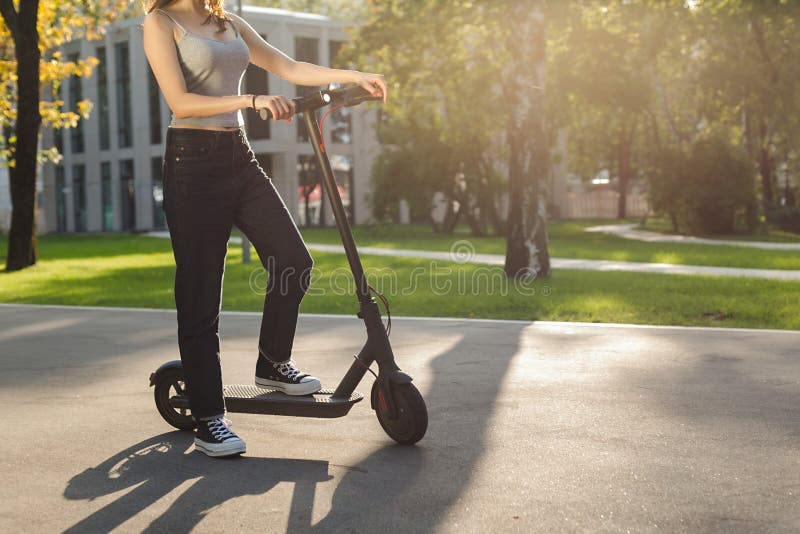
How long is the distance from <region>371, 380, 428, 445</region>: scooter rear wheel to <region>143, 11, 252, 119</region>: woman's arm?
1317mm

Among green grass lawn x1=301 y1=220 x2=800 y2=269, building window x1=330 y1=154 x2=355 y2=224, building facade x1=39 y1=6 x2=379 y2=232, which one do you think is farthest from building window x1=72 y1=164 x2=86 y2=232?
green grass lawn x1=301 y1=220 x2=800 y2=269

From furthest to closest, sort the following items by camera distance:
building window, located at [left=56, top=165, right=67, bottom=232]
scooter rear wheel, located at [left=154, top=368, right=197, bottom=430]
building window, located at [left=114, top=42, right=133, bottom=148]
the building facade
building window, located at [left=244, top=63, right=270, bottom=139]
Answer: building window, located at [left=56, top=165, right=67, bottom=232]
building window, located at [left=114, top=42, right=133, bottom=148]
the building facade
building window, located at [left=244, top=63, right=270, bottom=139]
scooter rear wheel, located at [left=154, top=368, right=197, bottom=430]

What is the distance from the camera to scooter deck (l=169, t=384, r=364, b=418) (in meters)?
4.24

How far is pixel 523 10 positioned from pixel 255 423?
31.9ft

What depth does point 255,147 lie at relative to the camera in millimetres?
44688

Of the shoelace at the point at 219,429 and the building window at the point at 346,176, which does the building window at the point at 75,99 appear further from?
the shoelace at the point at 219,429

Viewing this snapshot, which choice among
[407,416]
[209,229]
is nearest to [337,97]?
[209,229]

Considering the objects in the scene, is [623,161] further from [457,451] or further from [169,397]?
[457,451]

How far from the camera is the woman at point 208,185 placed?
400 cm

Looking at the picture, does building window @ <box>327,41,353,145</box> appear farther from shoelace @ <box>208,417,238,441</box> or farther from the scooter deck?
shoelace @ <box>208,417,238,441</box>

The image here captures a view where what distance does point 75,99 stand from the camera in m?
49.6

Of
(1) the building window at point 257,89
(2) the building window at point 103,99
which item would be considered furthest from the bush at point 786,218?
(2) the building window at point 103,99

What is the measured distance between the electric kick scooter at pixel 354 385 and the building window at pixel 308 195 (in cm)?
4174

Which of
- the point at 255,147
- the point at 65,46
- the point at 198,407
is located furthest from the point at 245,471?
the point at 65,46
